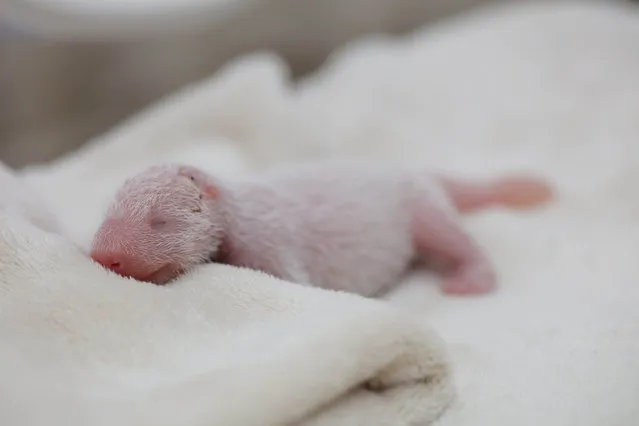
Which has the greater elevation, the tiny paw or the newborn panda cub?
the newborn panda cub

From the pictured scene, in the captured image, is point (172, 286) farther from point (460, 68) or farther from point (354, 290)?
point (460, 68)

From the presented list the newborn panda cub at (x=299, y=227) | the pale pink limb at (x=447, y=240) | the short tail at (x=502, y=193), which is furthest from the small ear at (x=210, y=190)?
the short tail at (x=502, y=193)

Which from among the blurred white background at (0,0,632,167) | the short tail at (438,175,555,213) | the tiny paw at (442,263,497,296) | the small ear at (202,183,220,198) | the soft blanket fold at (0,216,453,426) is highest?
the blurred white background at (0,0,632,167)

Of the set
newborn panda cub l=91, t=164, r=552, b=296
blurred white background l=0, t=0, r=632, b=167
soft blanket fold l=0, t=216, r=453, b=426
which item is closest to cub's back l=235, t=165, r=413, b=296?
newborn panda cub l=91, t=164, r=552, b=296

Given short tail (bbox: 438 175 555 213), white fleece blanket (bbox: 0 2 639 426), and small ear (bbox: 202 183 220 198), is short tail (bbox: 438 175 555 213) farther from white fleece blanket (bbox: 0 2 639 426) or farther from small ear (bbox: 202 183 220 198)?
small ear (bbox: 202 183 220 198)

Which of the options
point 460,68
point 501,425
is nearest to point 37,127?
point 460,68

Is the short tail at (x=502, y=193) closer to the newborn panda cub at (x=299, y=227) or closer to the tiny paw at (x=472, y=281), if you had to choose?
the newborn panda cub at (x=299, y=227)
